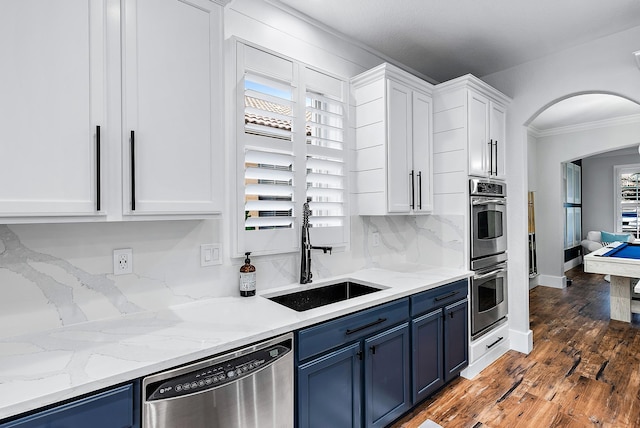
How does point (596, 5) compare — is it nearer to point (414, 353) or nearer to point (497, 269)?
point (497, 269)

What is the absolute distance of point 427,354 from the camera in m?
2.41

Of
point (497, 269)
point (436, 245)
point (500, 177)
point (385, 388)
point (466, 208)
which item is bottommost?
point (385, 388)

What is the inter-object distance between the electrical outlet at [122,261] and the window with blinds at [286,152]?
56 centimetres

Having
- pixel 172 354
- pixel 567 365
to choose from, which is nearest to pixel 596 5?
pixel 567 365

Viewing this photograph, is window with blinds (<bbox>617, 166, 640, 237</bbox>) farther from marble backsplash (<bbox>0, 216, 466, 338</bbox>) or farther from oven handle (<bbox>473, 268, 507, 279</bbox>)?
marble backsplash (<bbox>0, 216, 466, 338</bbox>)

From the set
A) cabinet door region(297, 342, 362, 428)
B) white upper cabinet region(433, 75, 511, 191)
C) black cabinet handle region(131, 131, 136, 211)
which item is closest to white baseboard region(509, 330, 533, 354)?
white upper cabinet region(433, 75, 511, 191)

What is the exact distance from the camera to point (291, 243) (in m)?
2.31

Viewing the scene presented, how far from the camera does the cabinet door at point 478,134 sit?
9.57 ft

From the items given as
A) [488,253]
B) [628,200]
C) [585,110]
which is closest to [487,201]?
[488,253]

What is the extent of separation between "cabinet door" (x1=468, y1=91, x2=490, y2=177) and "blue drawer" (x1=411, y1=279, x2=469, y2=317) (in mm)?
954

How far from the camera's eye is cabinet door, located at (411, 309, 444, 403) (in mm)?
2305

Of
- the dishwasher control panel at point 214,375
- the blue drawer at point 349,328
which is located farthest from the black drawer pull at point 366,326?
the dishwasher control panel at point 214,375

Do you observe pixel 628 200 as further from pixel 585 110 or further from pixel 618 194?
pixel 585 110

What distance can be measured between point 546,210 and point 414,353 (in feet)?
17.2
